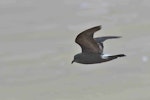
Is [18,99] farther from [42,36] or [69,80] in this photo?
[42,36]

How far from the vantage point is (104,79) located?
11836 mm

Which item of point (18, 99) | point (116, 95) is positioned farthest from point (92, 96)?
point (18, 99)

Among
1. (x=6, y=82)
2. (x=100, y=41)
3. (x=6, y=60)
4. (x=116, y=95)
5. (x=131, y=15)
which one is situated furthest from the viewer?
(x=131, y=15)

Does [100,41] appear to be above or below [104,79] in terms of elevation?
above

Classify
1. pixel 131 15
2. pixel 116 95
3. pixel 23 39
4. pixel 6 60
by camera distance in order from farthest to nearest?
1. pixel 131 15
2. pixel 23 39
3. pixel 6 60
4. pixel 116 95

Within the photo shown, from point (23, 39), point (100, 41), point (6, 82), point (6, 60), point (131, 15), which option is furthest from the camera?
point (131, 15)

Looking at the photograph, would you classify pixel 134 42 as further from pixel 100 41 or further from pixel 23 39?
pixel 100 41

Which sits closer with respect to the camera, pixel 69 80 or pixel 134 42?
pixel 69 80

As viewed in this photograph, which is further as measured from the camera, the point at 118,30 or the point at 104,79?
the point at 118,30

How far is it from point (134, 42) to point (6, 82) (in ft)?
9.22

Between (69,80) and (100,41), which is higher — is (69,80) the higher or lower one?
the lower one

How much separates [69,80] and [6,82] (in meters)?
1.09

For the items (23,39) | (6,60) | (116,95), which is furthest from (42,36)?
(116,95)

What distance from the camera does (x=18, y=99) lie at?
11289 mm
